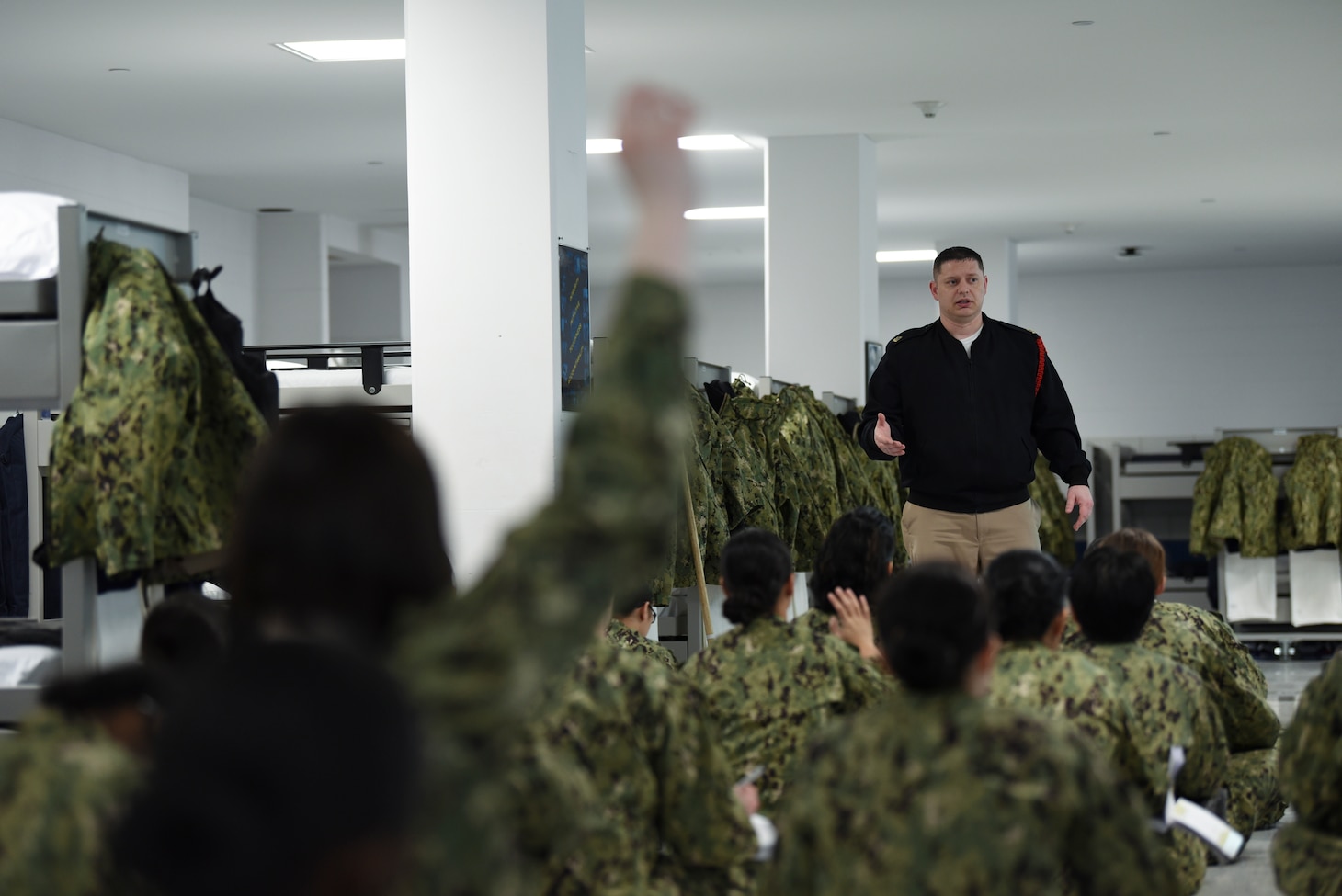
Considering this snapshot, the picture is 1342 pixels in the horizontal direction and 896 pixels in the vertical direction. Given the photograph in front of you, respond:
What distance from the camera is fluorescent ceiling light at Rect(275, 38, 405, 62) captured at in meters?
7.55

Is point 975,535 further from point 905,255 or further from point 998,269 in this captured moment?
point 905,255

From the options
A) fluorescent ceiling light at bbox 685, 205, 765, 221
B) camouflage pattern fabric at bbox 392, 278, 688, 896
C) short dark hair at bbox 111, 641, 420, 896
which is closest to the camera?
short dark hair at bbox 111, 641, 420, 896

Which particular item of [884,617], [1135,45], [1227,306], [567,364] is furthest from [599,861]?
[1227,306]

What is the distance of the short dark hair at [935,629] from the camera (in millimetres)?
1806

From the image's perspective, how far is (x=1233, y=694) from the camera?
427 centimetres

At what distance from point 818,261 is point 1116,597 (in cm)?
678

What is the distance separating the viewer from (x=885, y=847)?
1.72 metres

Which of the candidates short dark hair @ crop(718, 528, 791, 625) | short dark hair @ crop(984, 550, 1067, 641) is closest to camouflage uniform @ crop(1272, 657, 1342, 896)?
short dark hair @ crop(984, 550, 1067, 641)

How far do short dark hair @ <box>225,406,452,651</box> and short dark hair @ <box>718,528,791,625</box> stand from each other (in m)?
1.94

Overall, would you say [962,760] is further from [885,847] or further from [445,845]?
[445,845]

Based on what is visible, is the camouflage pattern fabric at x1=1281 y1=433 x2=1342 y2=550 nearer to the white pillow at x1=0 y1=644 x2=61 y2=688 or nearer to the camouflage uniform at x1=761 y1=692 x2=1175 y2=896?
the white pillow at x1=0 y1=644 x2=61 y2=688

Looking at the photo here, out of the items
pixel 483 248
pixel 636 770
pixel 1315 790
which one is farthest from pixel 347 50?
pixel 1315 790

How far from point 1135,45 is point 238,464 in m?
6.03

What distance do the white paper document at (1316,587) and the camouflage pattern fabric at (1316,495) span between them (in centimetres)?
10
